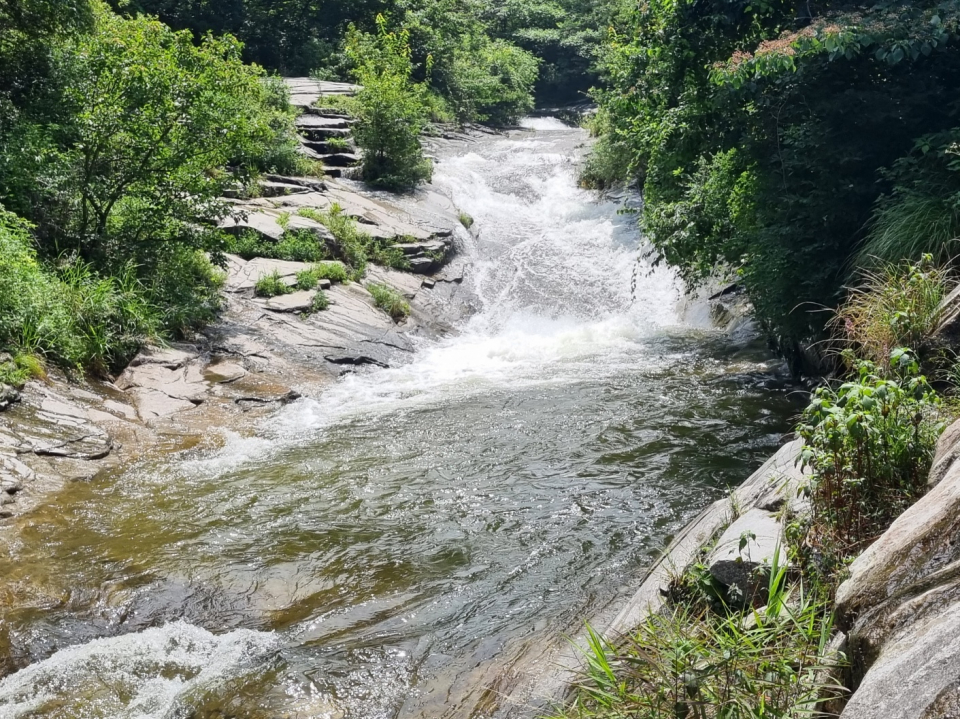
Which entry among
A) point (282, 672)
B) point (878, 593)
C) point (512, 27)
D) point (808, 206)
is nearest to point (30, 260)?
point (282, 672)

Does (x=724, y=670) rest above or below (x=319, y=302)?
above

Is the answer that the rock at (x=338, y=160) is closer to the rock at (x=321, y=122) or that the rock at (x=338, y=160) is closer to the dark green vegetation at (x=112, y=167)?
the rock at (x=321, y=122)

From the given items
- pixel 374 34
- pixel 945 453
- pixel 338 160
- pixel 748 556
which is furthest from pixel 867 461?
pixel 374 34

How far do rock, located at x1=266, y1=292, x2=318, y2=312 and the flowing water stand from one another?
196 cm

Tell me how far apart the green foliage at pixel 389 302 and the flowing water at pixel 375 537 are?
2098mm

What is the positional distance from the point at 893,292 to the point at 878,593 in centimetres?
368

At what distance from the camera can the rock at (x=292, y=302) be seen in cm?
1200

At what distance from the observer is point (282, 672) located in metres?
4.29

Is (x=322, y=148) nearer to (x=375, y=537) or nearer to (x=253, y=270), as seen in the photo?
(x=253, y=270)

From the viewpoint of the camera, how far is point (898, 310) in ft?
18.0

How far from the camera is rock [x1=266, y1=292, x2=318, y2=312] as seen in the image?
12000mm

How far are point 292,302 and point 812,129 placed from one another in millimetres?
7692

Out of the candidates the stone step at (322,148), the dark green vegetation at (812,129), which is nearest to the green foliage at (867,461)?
the dark green vegetation at (812,129)

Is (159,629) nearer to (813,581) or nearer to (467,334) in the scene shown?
(813,581)
